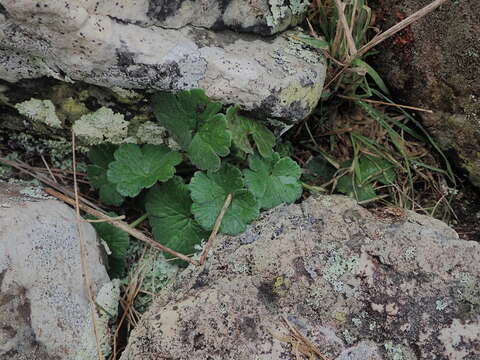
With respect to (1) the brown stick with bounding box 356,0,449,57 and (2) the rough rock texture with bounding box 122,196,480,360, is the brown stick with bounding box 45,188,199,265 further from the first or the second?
(1) the brown stick with bounding box 356,0,449,57

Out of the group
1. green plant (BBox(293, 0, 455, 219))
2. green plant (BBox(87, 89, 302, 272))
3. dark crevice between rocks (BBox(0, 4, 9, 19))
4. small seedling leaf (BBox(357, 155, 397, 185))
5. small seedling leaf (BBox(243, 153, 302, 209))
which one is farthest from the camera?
small seedling leaf (BBox(357, 155, 397, 185))

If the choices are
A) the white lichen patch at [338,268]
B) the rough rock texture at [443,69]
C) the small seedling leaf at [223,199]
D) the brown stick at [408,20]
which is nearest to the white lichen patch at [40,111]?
the small seedling leaf at [223,199]

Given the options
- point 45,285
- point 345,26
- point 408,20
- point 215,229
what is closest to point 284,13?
point 345,26

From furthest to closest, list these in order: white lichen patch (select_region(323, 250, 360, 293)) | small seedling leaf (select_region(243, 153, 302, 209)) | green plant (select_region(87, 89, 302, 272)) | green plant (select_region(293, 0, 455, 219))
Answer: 1. green plant (select_region(293, 0, 455, 219))
2. small seedling leaf (select_region(243, 153, 302, 209))
3. green plant (select_region(87, 89, 302, 272))
4. white lichen patch (select_region(323, 250, 360, 293))

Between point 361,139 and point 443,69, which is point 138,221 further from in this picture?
point 443,69

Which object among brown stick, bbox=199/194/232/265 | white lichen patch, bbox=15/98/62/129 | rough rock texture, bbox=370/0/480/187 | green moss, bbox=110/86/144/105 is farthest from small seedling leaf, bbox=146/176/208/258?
rough rock texture, bbox=370/0/480/187

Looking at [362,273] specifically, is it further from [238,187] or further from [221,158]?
[221,158]

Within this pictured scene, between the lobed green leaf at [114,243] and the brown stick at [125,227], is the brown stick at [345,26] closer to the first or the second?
the brown stick at [125,227]

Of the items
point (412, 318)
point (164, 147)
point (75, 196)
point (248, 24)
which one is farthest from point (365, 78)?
point (75, 196)
